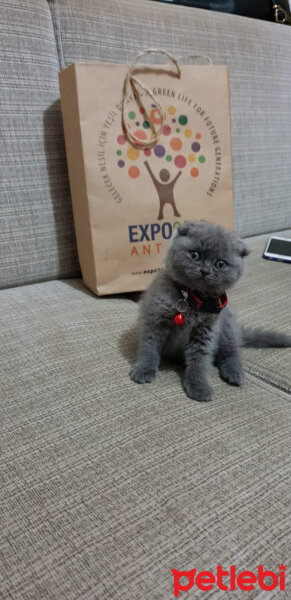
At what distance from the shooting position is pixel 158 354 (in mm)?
728

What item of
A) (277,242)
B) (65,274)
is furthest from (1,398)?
(277,242)

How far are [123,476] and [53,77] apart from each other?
93 cm

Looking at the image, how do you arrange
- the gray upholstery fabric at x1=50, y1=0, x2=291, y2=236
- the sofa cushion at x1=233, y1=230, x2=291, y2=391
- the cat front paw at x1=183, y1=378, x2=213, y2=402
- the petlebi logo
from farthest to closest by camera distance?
the gray upholstery fabric at x1=50, y1=0, x2=291, y2=236, the sofa cushion at x1=233, y1=230, x2=291, y2=391, the cat front paw at x1=183, y1=378, x2=213, y2=402, the petlebi logo

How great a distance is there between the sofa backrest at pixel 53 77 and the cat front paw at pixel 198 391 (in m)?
0.57

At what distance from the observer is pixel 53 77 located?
1.02m

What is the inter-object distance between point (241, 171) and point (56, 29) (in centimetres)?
68

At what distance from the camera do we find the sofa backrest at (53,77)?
3.16 feet

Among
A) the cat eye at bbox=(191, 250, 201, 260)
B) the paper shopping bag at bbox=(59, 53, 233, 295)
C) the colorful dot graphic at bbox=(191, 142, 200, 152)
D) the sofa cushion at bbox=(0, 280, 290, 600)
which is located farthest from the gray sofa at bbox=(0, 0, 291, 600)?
the colorful dot graphic at bbox=(191, 142, 200, 152)

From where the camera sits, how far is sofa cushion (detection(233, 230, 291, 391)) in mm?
748

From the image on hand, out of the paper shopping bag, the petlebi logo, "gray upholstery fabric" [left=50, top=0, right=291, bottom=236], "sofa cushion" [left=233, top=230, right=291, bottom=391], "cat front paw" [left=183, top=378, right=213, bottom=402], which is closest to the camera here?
the petlebi logo

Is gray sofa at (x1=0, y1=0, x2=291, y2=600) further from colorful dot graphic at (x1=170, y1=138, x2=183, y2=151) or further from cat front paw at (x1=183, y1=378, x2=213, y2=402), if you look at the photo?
colorful dot graphic at (x1=170, y1=138, x2=183, y2=151)

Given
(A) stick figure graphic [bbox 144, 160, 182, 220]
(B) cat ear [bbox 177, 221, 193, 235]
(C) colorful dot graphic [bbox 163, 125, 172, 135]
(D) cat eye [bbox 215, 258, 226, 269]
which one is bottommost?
(D) cat eye [bbox 215, 258, 226, 269]

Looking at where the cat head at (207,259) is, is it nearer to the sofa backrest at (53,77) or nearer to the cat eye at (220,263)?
the cat eye at (220,263)

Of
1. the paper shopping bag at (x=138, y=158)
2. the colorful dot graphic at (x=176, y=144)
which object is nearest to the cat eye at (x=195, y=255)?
the paper shopping bag at (x=138, y=158)
